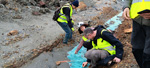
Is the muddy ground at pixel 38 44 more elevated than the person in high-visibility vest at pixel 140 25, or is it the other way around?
the person in high-visibility vest at pixel 140 25

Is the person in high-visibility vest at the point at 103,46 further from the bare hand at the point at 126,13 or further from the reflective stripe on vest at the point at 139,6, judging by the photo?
the reflective stripe on vest at the point at 139,6

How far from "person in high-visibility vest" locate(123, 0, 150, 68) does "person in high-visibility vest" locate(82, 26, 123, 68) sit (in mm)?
637

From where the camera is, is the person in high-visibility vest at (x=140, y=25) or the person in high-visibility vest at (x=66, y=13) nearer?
the person in high-visibility vest at (x=140, y=25)

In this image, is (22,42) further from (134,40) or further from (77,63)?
(134,40)

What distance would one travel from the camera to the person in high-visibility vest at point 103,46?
2.45 metres

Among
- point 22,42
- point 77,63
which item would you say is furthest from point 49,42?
point 77,63

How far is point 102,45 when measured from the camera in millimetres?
2570

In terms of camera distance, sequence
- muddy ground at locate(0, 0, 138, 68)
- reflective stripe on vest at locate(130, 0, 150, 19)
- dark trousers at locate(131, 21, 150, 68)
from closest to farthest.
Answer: reflective stripe on vest at locate(130, 0, 150, 19)
dark trousers at locate(131, 21, 150, 68)
muddy ground at locate(0, 0, 138, 68)

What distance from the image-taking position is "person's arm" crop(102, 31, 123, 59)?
2412 millimetres

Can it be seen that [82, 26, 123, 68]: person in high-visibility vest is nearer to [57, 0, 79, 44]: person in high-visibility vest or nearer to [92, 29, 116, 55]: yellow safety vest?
[92, 29, 116, 55]: yellow safety vest

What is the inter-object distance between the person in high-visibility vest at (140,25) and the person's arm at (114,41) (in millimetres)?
612

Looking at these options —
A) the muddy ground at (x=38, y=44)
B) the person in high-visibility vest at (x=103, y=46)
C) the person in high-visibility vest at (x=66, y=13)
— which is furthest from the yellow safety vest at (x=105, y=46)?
the person in high-visibility vest at (x=66, y=13)

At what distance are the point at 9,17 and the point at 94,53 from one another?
4985 millimetres

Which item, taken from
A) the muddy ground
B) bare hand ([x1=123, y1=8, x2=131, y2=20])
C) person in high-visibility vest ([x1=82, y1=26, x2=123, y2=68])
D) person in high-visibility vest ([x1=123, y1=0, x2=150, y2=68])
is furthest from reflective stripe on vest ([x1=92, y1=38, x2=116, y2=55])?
bare hand ([x1=123, y1=8, x2=131, y2=20])
